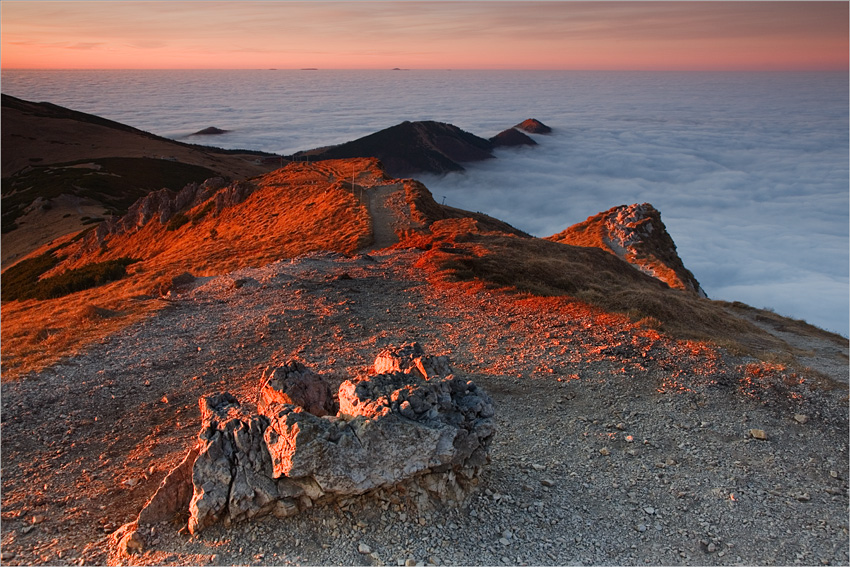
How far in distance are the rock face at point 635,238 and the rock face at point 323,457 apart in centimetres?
4687

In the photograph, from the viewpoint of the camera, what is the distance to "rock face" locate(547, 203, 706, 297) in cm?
5425

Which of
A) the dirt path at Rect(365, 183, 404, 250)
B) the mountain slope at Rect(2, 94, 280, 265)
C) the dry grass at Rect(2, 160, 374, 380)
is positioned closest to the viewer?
the dry grass at Rect(2, 160, 374, 380)

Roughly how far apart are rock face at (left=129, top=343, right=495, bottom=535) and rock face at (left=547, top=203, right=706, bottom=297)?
46.9 metres

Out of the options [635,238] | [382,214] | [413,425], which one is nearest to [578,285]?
[413,425]

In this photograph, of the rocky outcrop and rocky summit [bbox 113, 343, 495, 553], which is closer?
rocky summit [bbox 113, 343, 495, 553]

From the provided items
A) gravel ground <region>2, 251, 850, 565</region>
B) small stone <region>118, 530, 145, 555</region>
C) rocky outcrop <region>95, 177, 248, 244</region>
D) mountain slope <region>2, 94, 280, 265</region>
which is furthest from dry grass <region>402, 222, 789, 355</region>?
mountain slope <region>2, 94, 280, 265</region>

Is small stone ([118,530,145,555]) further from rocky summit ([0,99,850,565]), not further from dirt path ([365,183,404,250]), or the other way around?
dirt path ([365,183,404,250])

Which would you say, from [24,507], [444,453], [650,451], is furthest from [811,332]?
[24,507]

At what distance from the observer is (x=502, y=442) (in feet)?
39.9

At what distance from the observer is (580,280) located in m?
25.7

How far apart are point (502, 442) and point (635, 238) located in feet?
168

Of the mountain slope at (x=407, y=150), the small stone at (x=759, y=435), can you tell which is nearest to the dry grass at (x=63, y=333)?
the small stone at (x=759, y=435)

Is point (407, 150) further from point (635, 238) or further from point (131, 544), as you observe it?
point (131, 544)

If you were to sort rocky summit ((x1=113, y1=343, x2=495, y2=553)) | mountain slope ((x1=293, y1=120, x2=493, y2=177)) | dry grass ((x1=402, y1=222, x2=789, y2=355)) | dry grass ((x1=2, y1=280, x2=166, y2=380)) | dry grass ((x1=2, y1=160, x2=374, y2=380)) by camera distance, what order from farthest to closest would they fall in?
1. mountain slope ((x1=293, y1=120, x2=493, y2=177))
2. dry grass ((x1=402, y1=222, x2=789, y2=355))
3. dry grass ((x1=2, y1=160, x2=374, y2=380))
4. dry grass ((x1=2, y1=280, x2=166, y2=380))
5. rocky summit ((x1=113, y1=343, x2=495, y2=553))
